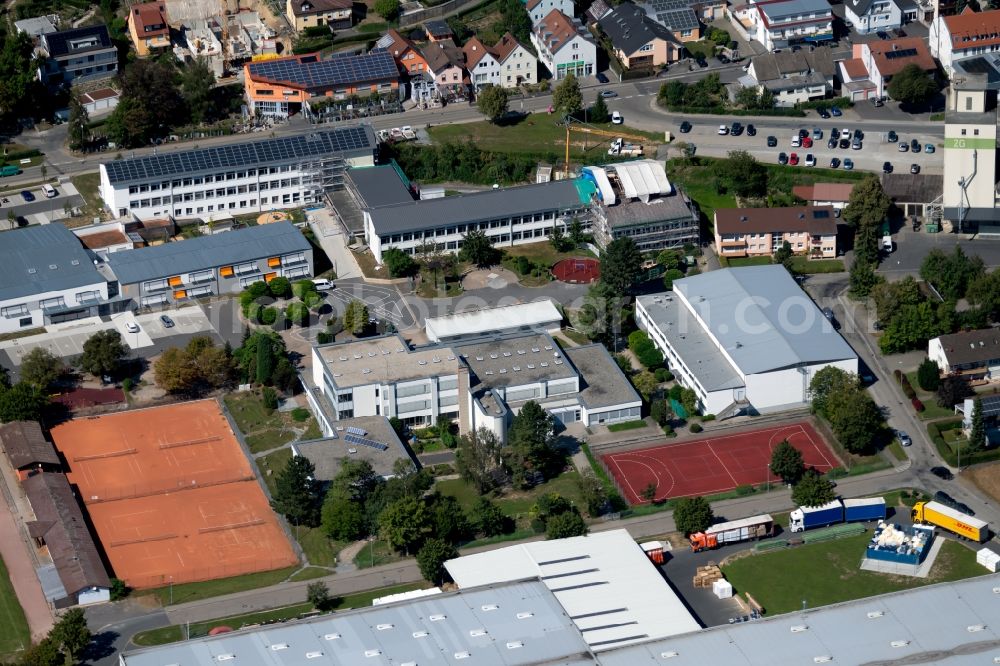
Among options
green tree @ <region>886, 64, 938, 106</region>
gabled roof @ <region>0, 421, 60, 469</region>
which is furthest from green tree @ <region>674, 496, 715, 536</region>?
green tree @ <region>886, 64, 938, 106</region>

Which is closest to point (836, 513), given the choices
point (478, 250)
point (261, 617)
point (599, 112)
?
point (261, 617)

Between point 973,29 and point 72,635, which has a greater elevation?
point 973,29

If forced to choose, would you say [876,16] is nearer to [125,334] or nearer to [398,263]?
[398,263]

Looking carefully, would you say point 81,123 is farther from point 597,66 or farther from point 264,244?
point 597,66

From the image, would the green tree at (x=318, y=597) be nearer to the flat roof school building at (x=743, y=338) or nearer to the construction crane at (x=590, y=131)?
the flat roof school building at (x=743, y=338)

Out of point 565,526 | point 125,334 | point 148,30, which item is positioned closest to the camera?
point 565,526
